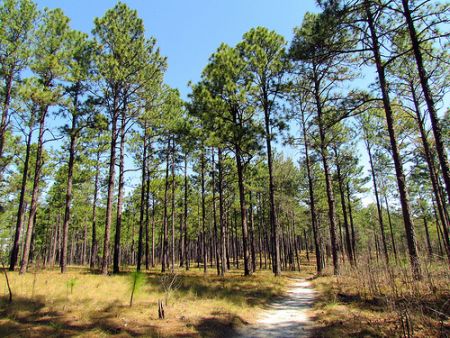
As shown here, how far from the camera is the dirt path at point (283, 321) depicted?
632 cm

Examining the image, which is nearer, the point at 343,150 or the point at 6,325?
the point at 6,325

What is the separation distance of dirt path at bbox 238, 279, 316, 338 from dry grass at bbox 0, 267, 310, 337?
400mm

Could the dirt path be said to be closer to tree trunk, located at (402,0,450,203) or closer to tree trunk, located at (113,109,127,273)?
tree trunk, located at (402,0,450,203)

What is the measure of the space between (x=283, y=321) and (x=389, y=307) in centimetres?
279

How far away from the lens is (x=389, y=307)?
5.77 m

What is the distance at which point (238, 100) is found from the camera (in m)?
16.4

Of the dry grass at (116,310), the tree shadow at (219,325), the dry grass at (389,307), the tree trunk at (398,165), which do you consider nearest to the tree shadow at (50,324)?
the dry grass at (116,310)

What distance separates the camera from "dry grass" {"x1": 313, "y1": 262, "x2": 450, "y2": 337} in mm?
4828

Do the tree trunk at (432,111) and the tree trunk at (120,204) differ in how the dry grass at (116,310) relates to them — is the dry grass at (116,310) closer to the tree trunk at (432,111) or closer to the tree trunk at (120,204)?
the tree trunk at (120,204)

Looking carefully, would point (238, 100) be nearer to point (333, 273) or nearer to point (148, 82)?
point (148, 82)

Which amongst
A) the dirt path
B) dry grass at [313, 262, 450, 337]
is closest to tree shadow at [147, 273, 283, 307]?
the dirt path

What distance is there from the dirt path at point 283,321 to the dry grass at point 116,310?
0.40 metres

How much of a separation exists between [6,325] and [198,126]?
1416cm

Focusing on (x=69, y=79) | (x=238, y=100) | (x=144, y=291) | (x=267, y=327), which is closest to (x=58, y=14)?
(x=69, y=79)
